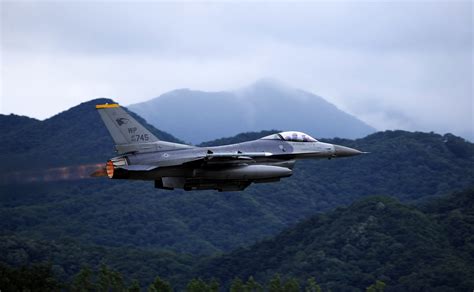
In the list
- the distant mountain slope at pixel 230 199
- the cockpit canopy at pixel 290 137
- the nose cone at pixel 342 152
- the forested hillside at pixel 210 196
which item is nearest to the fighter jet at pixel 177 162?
the cockpit canopy at pixel 290 137

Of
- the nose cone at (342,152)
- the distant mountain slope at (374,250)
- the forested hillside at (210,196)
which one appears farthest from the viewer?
the forested hillside at (210,196)

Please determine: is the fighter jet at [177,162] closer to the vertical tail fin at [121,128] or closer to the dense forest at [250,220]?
the vertical tail fin at [121,128]

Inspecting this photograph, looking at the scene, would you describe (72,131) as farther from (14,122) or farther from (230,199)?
(230,199)

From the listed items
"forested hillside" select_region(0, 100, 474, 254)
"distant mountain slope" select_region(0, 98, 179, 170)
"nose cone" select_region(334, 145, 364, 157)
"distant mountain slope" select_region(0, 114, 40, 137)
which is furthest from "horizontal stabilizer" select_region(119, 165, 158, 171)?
"distant mountain slope" select_region(0, 114, 40, 137)

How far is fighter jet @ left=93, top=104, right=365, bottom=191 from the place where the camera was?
43.0 metres

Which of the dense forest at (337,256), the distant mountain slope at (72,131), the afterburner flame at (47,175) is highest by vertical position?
the distant mountain slope at (72,131)

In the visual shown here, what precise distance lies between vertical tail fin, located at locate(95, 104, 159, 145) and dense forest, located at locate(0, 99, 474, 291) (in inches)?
198

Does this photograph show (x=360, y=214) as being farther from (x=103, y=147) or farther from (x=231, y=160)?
(x=231, y=160)

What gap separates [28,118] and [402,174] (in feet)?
225

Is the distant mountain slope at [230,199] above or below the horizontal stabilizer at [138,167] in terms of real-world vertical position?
below

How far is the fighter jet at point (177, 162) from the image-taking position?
43.0m

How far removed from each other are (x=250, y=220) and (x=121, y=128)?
319ft

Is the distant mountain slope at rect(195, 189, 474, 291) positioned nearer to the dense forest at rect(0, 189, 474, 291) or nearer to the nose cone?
the dense forest at rect(0, 189, 474, 291)

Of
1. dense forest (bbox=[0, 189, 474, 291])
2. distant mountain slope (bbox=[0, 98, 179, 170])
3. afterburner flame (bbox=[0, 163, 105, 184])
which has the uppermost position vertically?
distant mountain slope (bbox=[0, 98, 179, 170])
